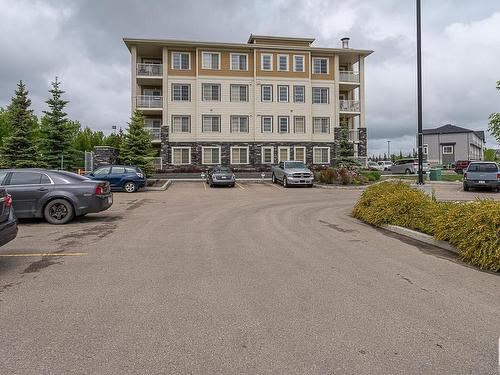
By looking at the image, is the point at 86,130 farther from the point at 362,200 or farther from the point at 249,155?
the point at 362,200

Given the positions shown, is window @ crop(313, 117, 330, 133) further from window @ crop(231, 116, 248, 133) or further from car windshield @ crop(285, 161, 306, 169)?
car windshield @ crop(285, 161, 306, 169)

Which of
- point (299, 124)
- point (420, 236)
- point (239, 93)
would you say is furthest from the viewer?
point (299, 124)

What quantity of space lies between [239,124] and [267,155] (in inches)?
158

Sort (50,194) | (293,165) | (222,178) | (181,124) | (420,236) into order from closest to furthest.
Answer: (420,236), (50,194), (222,178), (293,165), (181,124)

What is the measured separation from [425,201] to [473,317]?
6461 millimetres

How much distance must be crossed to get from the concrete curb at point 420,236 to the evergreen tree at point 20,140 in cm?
2513

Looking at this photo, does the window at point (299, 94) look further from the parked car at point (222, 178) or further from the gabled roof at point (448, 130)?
the gabled roof at point (448, 130)

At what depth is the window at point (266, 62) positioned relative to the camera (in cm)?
4003

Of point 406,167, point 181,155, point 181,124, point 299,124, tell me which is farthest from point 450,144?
point 181,155

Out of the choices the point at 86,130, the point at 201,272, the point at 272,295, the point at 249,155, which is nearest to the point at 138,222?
the point at 201,272

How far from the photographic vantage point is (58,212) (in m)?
11.6

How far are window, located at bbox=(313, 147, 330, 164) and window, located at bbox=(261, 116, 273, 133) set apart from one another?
4839 millimetres

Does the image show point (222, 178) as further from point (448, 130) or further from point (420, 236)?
point (448, 130)

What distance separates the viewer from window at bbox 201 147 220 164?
39.4 m
